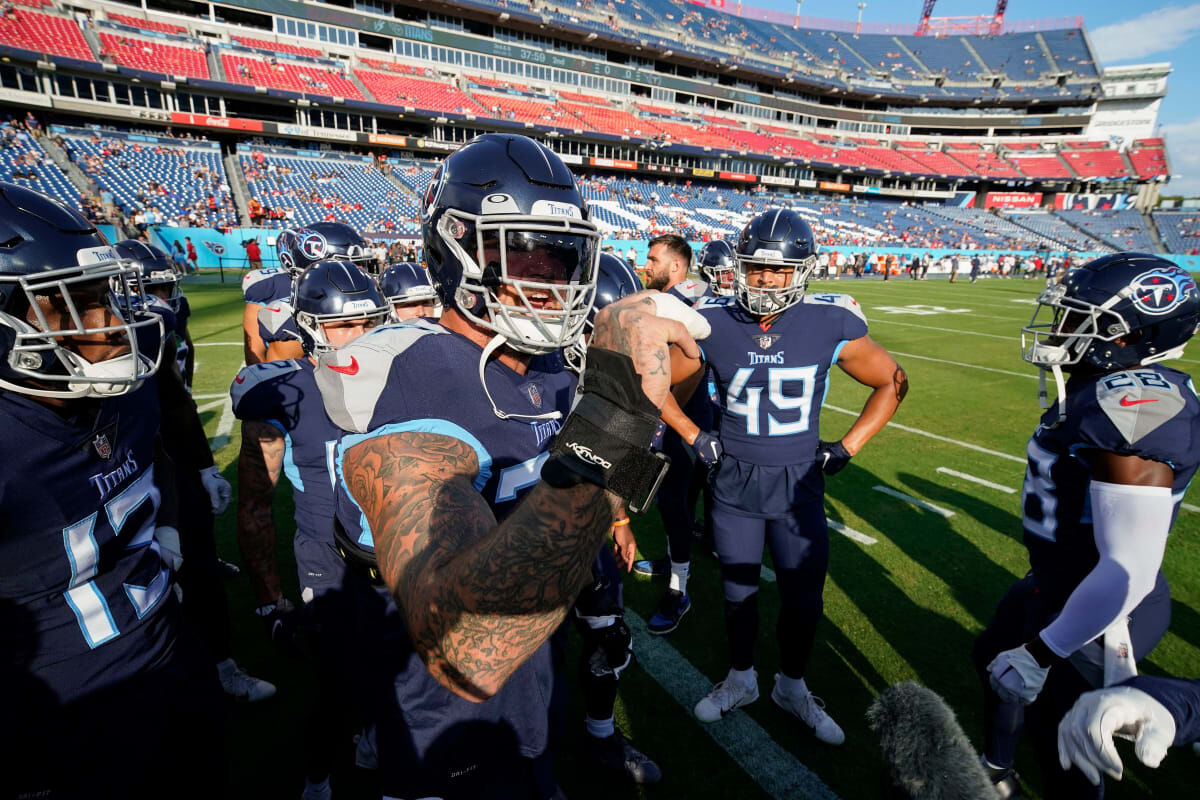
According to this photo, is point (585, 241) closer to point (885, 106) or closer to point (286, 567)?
point (286, 567)

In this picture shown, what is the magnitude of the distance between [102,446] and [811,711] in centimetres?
369

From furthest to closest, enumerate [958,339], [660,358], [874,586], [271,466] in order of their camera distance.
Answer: [958,339] < [874,586] < [271,466] < [660,358]

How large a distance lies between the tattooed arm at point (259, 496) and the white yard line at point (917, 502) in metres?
6.07

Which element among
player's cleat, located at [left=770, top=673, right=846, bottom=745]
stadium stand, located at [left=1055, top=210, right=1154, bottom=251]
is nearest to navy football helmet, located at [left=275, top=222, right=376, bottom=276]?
player's cleat, located at [left=770, top=673, right=846, bottom=745]

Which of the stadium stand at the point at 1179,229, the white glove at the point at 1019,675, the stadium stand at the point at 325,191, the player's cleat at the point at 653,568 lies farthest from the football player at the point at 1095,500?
the stadium stand at the point at 1179,229

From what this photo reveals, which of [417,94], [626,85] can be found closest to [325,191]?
[417,94]

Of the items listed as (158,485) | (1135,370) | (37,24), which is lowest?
(158,485)

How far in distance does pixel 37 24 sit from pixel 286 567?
4703 centimetres

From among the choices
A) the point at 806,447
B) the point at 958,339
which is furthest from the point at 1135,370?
the point at 958,339

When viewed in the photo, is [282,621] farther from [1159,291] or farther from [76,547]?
[1159,291]

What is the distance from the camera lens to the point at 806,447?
3537mm

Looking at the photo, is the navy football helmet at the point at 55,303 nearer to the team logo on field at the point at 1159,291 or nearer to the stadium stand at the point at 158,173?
the team logo on field at the point at 1159,291

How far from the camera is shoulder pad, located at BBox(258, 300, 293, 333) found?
5215 mm

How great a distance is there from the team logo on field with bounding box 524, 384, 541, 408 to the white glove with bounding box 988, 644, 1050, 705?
216 centimetres
